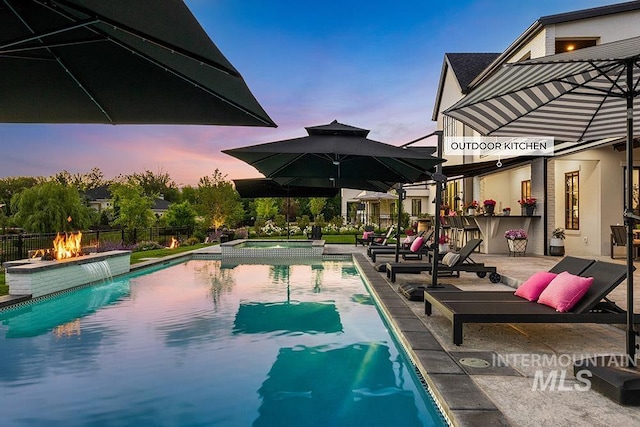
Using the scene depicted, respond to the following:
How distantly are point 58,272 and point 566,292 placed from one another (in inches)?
352

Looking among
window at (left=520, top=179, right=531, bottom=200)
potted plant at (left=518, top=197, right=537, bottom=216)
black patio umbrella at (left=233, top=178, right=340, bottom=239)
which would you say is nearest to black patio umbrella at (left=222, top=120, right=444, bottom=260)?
black patio umbrella at (left=233, top=178, right=340, bottom=239)

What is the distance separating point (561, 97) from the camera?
475cm

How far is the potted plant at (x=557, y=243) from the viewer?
549 inches

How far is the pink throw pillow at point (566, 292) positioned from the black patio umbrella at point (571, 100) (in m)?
0.70

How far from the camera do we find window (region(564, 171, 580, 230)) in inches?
576

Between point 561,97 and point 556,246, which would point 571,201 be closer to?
point 556,246

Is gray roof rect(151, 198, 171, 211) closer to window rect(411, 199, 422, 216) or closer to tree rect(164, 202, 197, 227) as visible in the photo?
tree rect(164, 202, 197, 227)

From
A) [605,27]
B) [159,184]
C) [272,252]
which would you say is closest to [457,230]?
[272,252]

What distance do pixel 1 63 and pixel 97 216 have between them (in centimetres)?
5126

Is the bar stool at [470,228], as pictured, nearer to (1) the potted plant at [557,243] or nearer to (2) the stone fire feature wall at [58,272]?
(1) the potted plant at [557,243]

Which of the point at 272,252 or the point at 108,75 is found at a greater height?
the point at 108,75

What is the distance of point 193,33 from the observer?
217 centimetres

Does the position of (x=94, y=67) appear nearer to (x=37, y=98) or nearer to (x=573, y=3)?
(x=37, y=98)

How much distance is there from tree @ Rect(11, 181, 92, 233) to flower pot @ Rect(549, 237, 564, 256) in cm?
2993
